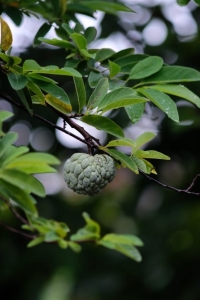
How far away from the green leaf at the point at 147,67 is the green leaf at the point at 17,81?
0.30m

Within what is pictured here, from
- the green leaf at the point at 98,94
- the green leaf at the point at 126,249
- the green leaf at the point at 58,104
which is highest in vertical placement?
the green leaf at the point at 98,94

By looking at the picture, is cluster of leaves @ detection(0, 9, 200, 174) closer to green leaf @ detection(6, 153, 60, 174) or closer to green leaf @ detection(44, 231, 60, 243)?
green leaf @ detection(6, 153, 60, 174)

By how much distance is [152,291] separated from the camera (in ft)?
10.2

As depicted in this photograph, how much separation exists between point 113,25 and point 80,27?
1331 mm

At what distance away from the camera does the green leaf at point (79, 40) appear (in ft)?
4.33

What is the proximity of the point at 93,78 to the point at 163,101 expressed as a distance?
20cm

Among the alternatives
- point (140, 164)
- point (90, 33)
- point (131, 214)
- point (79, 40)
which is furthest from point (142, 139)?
point (131, 214)

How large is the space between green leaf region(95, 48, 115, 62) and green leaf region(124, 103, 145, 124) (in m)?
0.31

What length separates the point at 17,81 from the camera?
44.2 inches

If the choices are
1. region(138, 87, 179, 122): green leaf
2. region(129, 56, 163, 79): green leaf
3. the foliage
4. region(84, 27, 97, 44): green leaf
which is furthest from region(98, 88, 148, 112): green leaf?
region(84, 27, 97, 44): green leaf

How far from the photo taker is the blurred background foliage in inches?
115

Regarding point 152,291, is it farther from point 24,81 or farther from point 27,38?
point 24,81

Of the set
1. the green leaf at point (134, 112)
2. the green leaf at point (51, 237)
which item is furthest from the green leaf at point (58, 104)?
the green leaf at point (51, 237)

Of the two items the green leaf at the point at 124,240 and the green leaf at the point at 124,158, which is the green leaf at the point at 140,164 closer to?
the green leaf at the point at 124,158
